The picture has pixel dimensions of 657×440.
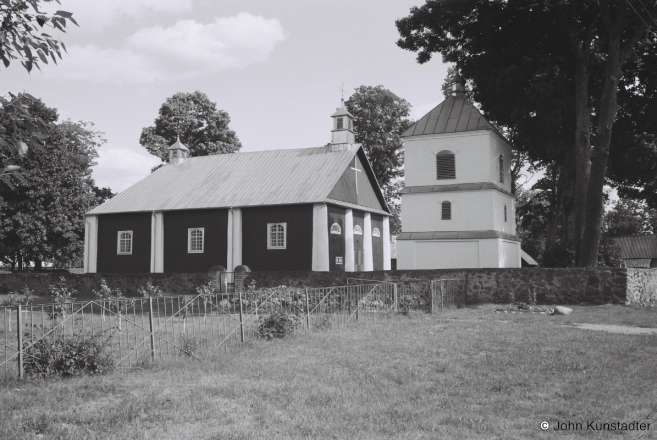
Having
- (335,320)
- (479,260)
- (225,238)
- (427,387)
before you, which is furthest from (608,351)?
(225,238)

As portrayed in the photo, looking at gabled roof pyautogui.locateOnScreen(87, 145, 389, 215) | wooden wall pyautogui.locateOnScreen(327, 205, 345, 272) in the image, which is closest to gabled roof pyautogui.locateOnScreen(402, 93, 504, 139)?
gabled roof pyautogui.locateOnScreen(87, 145, 389, 215)

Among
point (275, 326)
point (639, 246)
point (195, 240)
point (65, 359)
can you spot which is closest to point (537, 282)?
point (275, 326)

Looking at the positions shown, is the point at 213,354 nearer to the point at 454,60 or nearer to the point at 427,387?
the point at 427,387

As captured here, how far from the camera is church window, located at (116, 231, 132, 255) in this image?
1323 inches

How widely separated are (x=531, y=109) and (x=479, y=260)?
700 cm

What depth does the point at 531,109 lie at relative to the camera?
26.7 meters

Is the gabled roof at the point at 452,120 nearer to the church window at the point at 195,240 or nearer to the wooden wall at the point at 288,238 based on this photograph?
the wooden wall at the point at 288,238

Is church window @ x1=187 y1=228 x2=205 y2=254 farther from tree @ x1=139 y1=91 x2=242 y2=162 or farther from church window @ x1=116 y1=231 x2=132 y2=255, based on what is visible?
tree @ x1=139 y1=91 x2=242 y2=162

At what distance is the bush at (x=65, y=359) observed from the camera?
923 cm

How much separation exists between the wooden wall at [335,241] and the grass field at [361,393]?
1719cm

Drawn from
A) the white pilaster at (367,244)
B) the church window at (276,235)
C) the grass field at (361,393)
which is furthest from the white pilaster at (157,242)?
the grass field at (361,393)

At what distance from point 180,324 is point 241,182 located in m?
20.3

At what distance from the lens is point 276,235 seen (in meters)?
30.2

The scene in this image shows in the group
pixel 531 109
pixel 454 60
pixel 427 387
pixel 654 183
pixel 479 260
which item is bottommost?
pixel 427 387
